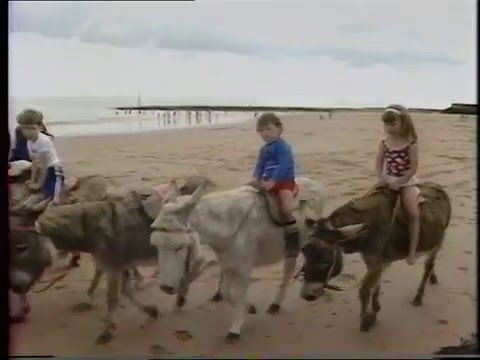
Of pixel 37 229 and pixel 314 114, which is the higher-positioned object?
pixel 314 114

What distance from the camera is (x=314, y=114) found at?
1.60 metres

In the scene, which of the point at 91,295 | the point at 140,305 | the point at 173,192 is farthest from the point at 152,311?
the point at 173,192

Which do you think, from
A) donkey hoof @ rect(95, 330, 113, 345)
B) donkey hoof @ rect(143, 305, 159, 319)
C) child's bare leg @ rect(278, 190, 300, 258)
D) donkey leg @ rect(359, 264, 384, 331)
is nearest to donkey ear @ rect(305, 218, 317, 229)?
child's bare leg @ rect(278, 190, 300, 258)

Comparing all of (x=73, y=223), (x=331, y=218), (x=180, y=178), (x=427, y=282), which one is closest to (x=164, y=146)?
(x=180, y=178)

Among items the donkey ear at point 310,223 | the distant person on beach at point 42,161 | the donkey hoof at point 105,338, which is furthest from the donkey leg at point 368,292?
the distant person on beach at point 42,161

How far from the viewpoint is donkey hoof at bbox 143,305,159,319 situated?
1.59 metres

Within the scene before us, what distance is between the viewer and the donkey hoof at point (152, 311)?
159 centimetres

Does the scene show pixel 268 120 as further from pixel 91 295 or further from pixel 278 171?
pixel 91 295

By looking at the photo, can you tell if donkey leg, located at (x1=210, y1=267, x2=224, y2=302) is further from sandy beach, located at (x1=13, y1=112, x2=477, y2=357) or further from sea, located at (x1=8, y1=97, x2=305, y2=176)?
sea, located at (x1=8, y1=97, x2=305, y2=176)

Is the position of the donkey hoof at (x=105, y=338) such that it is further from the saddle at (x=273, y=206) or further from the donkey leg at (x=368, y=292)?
the donkey leg at (x=368, y=292)

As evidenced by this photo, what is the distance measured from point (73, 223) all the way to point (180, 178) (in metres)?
0.23

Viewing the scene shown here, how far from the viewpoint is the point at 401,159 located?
1590 mm

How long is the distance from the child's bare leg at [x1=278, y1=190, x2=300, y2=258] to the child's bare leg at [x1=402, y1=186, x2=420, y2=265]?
0.23 meters

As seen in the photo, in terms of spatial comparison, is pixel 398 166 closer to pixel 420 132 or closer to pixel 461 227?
pixel 420 132
